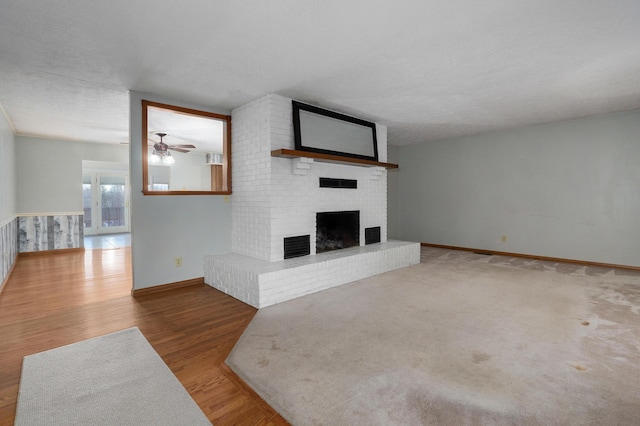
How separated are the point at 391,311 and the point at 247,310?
4.88 feet

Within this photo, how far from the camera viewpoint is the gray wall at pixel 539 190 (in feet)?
15.9

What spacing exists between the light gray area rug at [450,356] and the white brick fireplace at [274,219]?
313 mm

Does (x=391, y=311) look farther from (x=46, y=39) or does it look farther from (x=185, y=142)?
(x=185, y=142)

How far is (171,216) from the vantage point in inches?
156

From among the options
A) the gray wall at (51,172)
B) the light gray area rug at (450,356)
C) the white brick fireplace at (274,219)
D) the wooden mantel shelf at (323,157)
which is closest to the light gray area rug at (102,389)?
the light gray area rug at (450,356)

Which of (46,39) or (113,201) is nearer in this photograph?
(46,39)

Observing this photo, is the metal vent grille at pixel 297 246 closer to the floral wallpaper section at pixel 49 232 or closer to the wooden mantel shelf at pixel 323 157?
the wooden mantel shelf at pixel 323 157

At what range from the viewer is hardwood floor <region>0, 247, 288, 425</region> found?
1761 millimetres

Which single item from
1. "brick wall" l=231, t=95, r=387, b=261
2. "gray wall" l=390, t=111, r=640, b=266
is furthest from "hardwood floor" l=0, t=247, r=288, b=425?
"gray wall" l=390, t=111, r=640, b=266

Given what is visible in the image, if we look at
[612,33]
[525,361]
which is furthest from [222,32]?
[525,361]

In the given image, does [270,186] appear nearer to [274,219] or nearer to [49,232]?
[274,219]

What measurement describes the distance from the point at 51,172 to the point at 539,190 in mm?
9724

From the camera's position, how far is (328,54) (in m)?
2.71

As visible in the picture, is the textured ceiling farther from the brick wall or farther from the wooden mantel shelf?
the wooden mantel shelf
